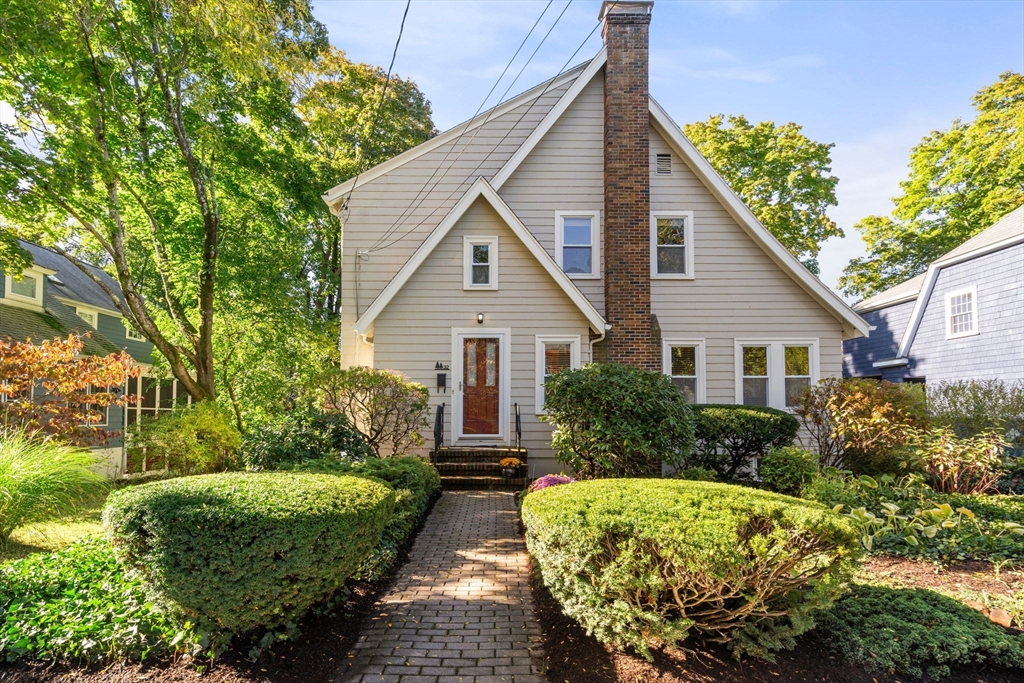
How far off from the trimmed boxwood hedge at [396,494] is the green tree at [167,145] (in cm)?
734

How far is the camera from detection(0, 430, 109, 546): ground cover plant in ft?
20.5

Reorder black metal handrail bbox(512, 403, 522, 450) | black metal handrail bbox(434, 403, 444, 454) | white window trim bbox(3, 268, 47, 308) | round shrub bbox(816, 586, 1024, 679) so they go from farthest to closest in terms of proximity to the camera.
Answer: white window trim bbox(3, 268, 47, 308)
black metal handrail bbox(512, 403, 522, 450)
black metal handrail bbox(434, 403, 444, 454)
round shrub bbox(816, 586, 1024, 679)

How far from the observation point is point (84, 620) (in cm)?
424

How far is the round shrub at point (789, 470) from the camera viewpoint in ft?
27.2

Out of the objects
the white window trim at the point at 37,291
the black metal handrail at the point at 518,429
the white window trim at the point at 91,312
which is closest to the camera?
the black metal handrail at the point at 518,429

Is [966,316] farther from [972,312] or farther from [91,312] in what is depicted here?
[91,312]

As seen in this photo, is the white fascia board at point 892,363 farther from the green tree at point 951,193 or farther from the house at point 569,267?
the green tree at point 951,193

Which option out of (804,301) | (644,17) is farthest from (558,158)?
(804,301)

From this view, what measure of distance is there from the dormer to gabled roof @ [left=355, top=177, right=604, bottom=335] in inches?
510

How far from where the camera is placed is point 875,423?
9.05m

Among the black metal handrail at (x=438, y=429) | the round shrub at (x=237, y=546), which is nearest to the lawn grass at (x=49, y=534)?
the round shrub at (x=237, y=546)

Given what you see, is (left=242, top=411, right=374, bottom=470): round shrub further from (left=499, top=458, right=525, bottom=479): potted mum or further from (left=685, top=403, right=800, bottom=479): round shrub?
(left=685, top=403, right=800, bottom=479): round shrub

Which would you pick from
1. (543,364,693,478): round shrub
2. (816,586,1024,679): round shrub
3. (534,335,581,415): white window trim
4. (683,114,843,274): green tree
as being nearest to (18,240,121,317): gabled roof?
(534,335,581,415): white window trim

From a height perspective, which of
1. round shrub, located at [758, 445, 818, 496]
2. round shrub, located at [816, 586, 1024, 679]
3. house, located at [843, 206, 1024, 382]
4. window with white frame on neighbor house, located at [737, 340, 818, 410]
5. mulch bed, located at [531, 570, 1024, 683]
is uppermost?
house, located at [843, 206, 1024, 382]
